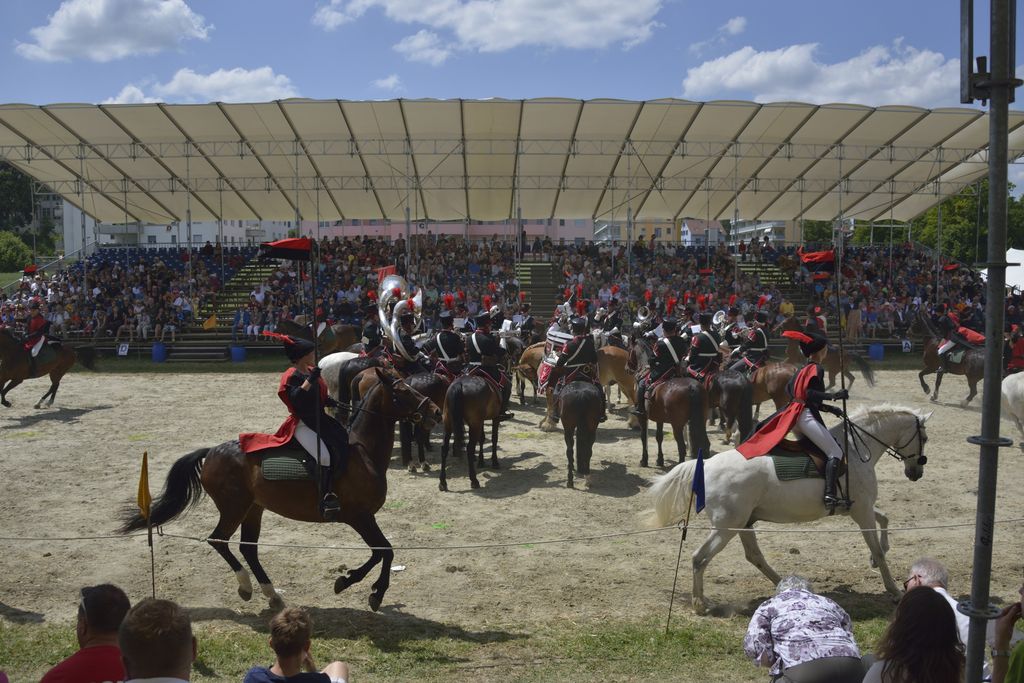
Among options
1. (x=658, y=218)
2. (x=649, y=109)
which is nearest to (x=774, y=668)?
(x=649, y=109)

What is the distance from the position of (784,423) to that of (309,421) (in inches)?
176

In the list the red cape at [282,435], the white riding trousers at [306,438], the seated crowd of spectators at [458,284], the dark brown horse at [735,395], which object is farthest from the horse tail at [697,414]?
the seated crowd of spectators at [458,284]

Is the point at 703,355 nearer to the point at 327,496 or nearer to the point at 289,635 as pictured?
the point at 327,496

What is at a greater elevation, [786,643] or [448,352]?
[448,352]

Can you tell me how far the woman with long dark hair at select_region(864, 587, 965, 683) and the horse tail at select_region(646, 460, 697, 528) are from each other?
4032 mm

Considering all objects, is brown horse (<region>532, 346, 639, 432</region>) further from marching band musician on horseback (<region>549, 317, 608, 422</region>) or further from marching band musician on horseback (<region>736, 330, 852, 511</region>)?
marching band musician on horseback (<region>736, 330, 852, 511</region>)

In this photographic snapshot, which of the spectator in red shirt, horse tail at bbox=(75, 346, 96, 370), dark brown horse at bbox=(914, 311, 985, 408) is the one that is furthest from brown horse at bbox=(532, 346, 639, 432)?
the spectator in red shirt

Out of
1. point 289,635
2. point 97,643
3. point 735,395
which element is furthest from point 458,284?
point 97,643

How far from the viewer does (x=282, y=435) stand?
7.50 metres

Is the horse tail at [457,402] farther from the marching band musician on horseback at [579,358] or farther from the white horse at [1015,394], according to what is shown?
the white horse at [1015,394]

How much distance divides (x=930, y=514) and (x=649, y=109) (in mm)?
20303

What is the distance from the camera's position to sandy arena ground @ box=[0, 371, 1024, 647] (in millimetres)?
7738

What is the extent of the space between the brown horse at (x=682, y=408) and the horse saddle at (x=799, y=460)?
4.28m

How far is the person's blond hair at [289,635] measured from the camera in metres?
4.04
